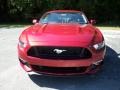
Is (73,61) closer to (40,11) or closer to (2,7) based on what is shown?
(40,11)

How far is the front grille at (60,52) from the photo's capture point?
17.9ft

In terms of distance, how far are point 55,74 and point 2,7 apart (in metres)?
15.9

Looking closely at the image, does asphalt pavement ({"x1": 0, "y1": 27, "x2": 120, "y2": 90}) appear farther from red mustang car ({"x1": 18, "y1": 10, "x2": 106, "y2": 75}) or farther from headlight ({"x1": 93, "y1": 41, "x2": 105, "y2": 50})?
headlight ({"x1": 93, "y1": 41, "x2": 105, "y2": 50})

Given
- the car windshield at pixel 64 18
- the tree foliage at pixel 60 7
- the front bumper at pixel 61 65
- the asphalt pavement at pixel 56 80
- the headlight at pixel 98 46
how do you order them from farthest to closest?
the tree foliage at pixel 60 7, the car windshield at pixel 64 18, the headlight at pixel 98 46, the asphalt pavement at pixel 56 80, the front bumper at pixel 61 65

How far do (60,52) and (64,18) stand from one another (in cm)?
235

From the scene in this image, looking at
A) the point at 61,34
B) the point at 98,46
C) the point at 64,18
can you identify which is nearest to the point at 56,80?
the point at 61,34

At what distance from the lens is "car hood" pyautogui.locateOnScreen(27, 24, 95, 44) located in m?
5.66

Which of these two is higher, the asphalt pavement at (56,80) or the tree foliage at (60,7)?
the asphalt pavement at (56,80)

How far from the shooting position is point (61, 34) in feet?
19.3

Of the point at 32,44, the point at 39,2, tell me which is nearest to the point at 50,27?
the point at 32,44

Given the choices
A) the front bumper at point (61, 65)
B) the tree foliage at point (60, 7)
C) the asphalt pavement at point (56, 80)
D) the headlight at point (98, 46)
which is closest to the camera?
the front bumper at point (61, 65)

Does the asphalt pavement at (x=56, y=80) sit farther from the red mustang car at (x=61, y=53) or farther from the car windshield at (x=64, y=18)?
the car windshield at (x=64, y=18)

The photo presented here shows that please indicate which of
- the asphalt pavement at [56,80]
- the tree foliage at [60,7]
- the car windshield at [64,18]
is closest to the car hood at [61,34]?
the asphalt pavement at [56,80]

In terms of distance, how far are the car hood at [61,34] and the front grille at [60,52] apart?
191 millimetres
